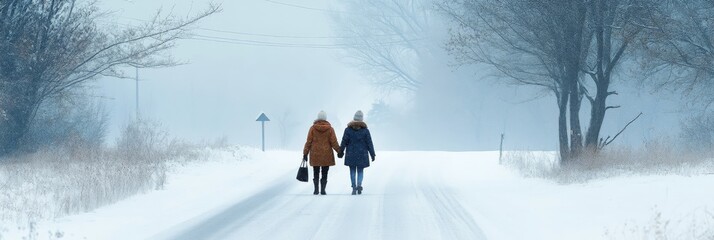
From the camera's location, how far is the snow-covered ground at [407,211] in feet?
42.3

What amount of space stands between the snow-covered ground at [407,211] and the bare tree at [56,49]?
662cm

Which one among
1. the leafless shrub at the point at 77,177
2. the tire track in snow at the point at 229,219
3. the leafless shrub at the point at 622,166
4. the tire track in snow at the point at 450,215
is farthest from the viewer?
the leafless shrub at the point at 622,166

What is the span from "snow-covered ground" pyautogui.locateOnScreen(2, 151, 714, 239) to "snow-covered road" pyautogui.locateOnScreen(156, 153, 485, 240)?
0.02m

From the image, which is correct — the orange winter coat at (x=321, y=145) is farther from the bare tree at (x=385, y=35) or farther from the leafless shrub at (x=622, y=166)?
the bare tree at (x=385, y=35)

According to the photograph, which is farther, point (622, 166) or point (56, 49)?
point (56, 49)

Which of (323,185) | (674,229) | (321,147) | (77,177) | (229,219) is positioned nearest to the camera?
(674,229)

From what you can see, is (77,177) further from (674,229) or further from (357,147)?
(674,229)

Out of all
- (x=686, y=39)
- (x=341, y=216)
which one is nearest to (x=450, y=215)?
(x=341, y=216)

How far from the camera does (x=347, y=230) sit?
44.8ft

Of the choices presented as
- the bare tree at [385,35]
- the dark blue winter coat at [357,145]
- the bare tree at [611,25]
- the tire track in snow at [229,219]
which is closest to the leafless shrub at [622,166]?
the bare tree at [611,25]

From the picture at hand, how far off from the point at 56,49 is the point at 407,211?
49.3 feet

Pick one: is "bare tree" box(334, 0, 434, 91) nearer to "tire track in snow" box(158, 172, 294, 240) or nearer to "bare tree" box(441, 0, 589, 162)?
"bare tree" box(441, 0, 589, 162)

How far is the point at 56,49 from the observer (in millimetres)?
27844

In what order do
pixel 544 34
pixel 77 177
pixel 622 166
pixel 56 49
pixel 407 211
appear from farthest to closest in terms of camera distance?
pixel 56 49, pixel 544 34, pixel 622 166, pixel 77 177, pixel 407 211
